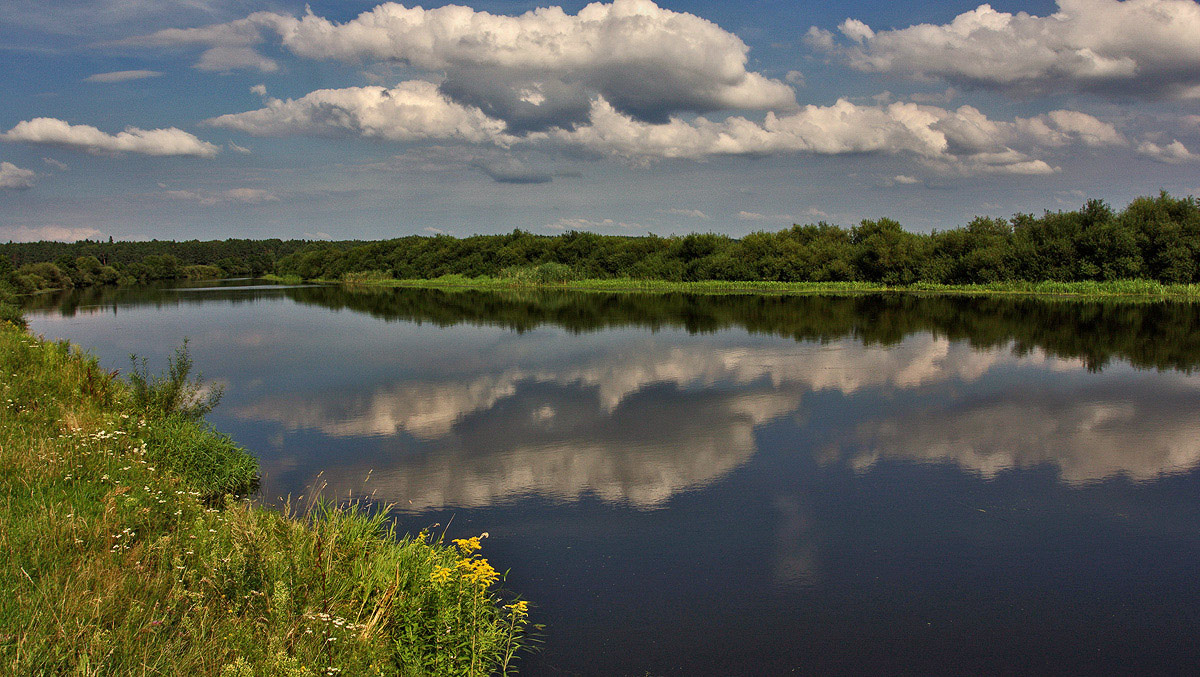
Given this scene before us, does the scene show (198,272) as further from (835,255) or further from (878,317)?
(878,317)

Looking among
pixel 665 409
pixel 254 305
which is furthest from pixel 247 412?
pixel 254 305

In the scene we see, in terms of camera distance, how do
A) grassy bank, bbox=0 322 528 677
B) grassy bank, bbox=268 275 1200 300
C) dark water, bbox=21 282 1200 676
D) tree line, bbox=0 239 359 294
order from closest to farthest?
grassy bank, bbox=0 322 528 677
dark water, bbox=21 282 1200 676
grassy bank, bbox=268 275 1200 300
tree line, bbox=0 239 359 294

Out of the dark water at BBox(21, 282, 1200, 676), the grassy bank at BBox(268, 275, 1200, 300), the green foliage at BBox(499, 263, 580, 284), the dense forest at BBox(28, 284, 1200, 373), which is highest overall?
the green foliage at BBox(499, 263, 580, 284)

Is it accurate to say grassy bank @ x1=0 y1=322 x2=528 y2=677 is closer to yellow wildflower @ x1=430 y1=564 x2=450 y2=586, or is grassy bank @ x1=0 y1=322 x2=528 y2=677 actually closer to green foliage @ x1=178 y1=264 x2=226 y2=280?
yellow wildflower @ x1=430 y1=564 x2=450 y2=586

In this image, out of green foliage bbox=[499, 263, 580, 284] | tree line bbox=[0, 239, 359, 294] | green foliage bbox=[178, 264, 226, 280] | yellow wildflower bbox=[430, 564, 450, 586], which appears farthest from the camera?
green foliage bbox=[178, 264, 226, 280]

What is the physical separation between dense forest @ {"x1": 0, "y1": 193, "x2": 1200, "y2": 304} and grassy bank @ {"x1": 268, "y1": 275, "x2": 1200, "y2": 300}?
36.4 inches

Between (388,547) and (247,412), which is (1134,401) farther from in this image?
(247,412)

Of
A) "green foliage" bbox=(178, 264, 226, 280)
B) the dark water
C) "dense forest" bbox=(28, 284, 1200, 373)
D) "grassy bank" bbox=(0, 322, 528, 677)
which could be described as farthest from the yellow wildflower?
"green foliage" bbox=(178, 264, 226, 280)

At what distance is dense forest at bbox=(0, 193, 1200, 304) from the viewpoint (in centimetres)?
3594

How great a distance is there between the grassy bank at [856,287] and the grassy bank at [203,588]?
128 ft

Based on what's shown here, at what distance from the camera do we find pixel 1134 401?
37.0 feet

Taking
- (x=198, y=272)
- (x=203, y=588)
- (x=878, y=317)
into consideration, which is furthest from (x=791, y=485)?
(x=198, y=272)

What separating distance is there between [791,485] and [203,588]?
544 cm

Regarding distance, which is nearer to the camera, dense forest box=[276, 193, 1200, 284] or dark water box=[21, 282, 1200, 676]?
dark water box=[21, 282, 1200, 676]
